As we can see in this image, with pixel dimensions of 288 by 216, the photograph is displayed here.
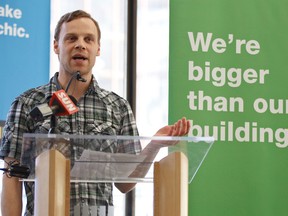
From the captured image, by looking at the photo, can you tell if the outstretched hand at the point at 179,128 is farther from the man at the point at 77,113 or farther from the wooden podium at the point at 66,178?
the man at the point at 77,113

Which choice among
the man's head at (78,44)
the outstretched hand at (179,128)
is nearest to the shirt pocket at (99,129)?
the man's head at (78,44)

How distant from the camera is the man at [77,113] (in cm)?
286

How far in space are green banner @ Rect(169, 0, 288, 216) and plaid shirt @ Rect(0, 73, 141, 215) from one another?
1410 mm

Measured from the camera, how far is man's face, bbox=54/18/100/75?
2.98 meters

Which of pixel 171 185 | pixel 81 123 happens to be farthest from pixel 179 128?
pixel 81 123

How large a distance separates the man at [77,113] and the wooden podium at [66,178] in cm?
53

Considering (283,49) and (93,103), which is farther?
(283,49)

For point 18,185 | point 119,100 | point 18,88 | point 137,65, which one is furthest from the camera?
point 137,65

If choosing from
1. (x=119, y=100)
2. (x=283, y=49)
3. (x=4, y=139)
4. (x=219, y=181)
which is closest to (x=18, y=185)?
(x=4, y=139)

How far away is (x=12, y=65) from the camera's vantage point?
13.7 feet

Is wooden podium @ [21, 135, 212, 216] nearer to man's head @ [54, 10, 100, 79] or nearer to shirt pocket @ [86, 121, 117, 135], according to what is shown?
shirt pocket @ [86, 121, 117, 135]

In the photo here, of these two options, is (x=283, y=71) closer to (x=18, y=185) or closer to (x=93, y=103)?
(x=93, y=103)

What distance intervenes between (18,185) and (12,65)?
4.67 ft

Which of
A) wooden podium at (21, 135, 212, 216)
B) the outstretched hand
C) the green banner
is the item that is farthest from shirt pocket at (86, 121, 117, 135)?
the green banner
